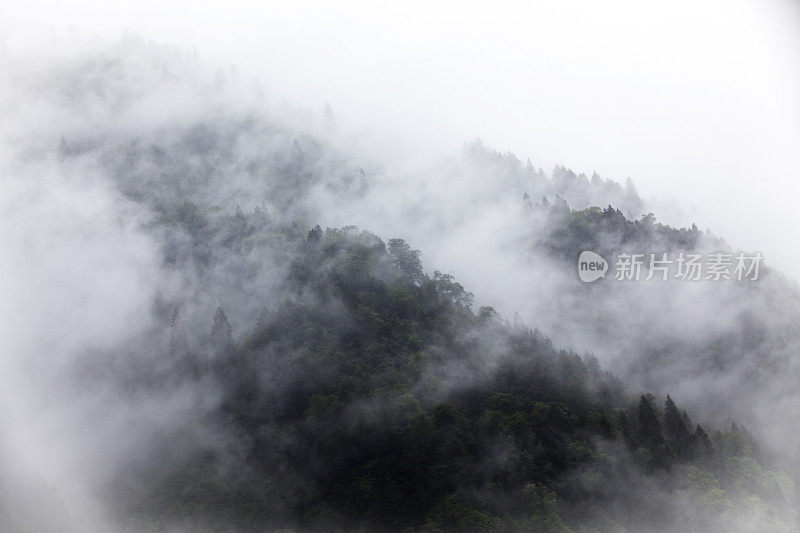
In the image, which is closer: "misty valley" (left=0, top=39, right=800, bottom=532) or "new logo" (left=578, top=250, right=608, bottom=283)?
"misty valley" (left=0, top=39, right=800, bottom=532)

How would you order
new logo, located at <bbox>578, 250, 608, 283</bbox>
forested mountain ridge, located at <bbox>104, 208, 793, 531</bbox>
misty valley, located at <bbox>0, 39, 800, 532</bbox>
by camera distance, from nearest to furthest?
forested mountain ridge, located at <bbox>104, 208, 793, 531</bbox>
misty valley, located at <bbox>0, 39, 800, 532</bbox>
new logo, located at <bbox>578, 250, 608, 283</bbox>

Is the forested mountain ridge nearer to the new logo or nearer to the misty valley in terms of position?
the misty valley

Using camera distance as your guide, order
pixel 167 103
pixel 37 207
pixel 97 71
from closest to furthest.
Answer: pixel 37 207
pixel 167 103
pixel 97 71

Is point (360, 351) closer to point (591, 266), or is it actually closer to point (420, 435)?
point (420, 435)

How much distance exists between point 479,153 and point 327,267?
4259 centimetres

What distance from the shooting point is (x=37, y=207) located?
3757 inches

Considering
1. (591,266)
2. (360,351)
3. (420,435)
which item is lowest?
(420,435)

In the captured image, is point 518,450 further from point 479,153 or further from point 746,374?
point 479,153

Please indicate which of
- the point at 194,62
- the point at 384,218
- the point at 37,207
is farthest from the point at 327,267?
the point at 194,62

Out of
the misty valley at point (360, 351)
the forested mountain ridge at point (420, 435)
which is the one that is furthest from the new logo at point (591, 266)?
the forested mountain ridge at point (420, 435)

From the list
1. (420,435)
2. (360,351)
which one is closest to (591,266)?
(360,351)

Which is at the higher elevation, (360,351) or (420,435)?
(360,351)

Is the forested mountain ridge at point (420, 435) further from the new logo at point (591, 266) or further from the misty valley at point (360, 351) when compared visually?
the new logo at point (591, 266)

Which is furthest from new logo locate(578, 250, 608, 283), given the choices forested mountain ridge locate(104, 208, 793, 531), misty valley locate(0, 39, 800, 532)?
forested mountain ridge locate(104, 208, 793, 531)
